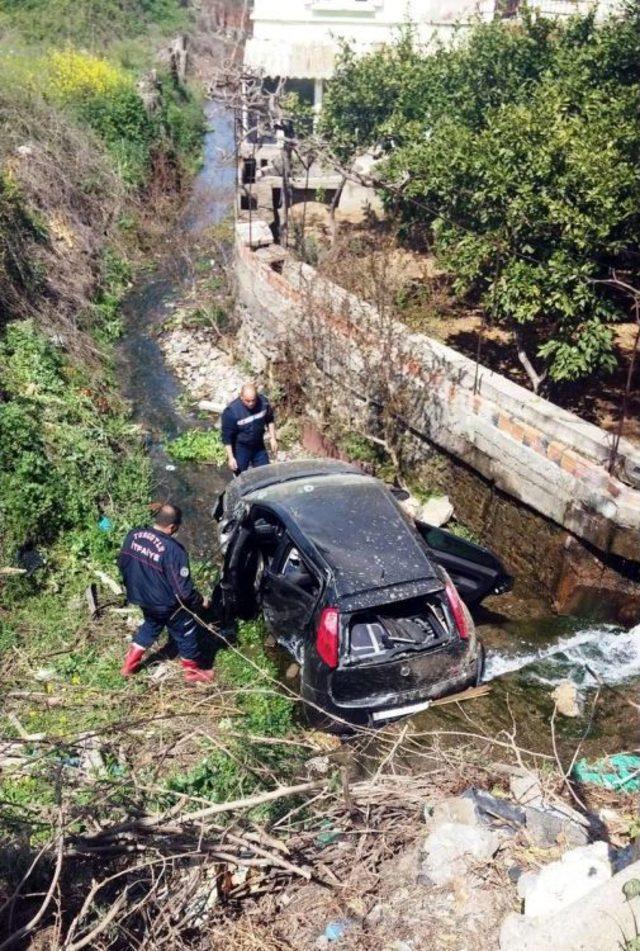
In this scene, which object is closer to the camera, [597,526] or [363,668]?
[363,668]

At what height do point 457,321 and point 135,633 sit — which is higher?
point 457,321

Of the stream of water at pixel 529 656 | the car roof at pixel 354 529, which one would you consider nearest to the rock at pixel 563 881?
the stream of water at pixel 529 656

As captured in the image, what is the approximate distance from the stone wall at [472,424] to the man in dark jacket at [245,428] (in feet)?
4.53

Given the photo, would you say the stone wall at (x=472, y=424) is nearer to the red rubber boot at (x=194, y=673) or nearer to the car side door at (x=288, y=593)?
the car side door at (x=288, y=593)

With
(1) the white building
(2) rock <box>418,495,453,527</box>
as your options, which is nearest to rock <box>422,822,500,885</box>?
(2) rock <box>418,495,453,527</box>

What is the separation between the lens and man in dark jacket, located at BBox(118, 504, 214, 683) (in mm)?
5887

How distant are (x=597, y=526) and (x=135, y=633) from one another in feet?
13.3

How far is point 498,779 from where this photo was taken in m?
4.37

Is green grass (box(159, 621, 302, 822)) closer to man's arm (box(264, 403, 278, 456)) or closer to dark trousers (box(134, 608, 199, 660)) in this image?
dark trousers (box(134, 608, 199, 660))

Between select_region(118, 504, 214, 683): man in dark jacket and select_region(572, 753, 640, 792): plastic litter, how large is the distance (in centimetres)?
285

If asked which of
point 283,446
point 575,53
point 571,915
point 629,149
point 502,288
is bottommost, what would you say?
point 283,446

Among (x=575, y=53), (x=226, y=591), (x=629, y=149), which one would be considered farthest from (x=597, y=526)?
(x=575, y=53)

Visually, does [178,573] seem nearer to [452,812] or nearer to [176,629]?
[176,629]

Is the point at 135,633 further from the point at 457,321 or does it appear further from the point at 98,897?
the point at 457,321
